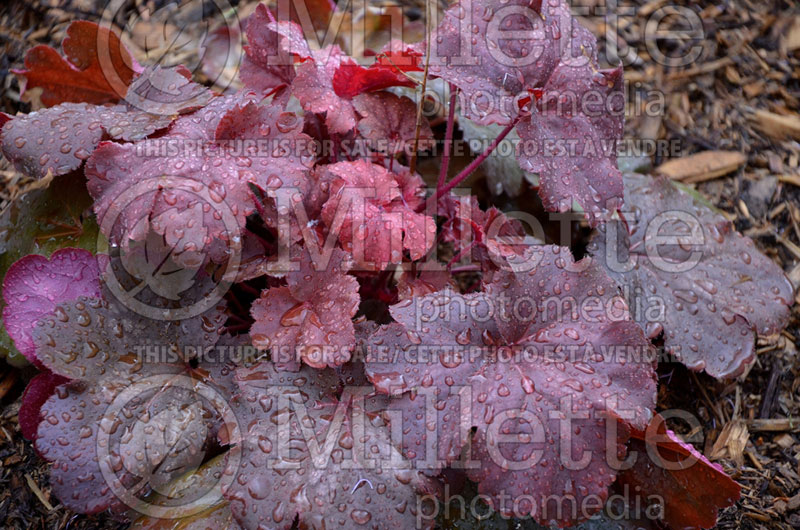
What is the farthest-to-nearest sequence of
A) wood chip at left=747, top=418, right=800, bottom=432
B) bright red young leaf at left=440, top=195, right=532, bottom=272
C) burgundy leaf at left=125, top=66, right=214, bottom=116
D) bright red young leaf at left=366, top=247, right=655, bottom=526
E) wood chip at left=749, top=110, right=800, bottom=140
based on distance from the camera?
wood chip at left=749, top=110, right=800, bottom=140
wood chip at left=747, top=418, right=800, bottom=432
burgundy leaf at left=125, top=66, right=214, bottom=116
bright red young leaf at left=440, top=195, right=532, bottom=272
bright red young leaf at left=366, top=247, right=655, bottom=526

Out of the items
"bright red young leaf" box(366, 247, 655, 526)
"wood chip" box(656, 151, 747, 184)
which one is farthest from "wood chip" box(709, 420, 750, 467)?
"wood chip" box(656, 151, 747, 184)

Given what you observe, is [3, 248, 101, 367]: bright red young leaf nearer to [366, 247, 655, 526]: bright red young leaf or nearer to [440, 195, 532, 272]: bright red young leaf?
[366, 247, 655, 526]: bright red young leaf

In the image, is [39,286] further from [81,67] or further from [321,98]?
[321,98]

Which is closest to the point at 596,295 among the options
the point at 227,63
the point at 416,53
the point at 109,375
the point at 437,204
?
the point at 437,204

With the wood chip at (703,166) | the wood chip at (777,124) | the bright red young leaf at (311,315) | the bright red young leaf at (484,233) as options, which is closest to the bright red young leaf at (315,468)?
the bright red young leaf at (311,315)

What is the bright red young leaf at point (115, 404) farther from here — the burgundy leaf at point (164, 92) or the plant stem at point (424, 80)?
the plant stem at point (424, 80)

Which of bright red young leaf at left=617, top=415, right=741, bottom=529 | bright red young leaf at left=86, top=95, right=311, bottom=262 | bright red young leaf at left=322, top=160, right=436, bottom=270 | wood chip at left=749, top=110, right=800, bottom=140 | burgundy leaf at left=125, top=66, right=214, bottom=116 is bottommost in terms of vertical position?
bright red young leaf at left=617, top=415, right=741, bottom=529
